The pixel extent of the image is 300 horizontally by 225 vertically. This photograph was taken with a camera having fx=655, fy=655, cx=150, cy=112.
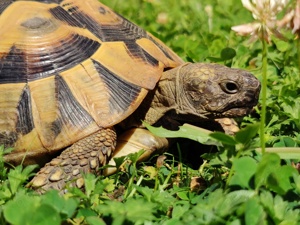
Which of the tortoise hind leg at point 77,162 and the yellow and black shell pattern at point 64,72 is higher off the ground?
the yellow and black shell pattern at point 64,72

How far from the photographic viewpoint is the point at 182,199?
2750mm

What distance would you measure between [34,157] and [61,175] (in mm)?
218

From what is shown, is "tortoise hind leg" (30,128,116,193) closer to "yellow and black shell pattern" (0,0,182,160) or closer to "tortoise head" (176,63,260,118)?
"yellow and black shell pattern" (0,0,182,160)

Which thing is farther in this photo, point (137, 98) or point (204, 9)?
point (204, 9)

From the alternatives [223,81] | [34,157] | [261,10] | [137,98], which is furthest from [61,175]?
[261,10]

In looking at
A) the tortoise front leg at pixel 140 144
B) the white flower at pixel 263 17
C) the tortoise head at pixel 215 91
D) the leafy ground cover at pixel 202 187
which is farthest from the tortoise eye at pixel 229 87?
the white flower at pixel 263 17

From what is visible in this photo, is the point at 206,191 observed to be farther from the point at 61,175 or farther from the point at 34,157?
the point at 34,157

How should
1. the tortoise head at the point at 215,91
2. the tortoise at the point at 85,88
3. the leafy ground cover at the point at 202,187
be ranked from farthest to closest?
1. the tortoise head at the point at 215,91
2. the tortoise at the point at 85,88
3. the leafy ground cover at the point at 202,187

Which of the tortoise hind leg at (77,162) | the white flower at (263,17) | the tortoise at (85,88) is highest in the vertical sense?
the white flower at (263,17)

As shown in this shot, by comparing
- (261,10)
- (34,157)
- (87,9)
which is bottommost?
(34,157)

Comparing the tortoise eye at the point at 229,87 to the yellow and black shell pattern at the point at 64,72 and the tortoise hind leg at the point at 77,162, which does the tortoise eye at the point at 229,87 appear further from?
the tortoise hind leg at the point at 77,162

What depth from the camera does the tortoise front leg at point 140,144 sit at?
10.6ft

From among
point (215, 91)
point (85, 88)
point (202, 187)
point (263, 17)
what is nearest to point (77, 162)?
point (85, 88)

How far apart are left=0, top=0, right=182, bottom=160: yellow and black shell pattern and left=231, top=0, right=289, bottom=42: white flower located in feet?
3.26
